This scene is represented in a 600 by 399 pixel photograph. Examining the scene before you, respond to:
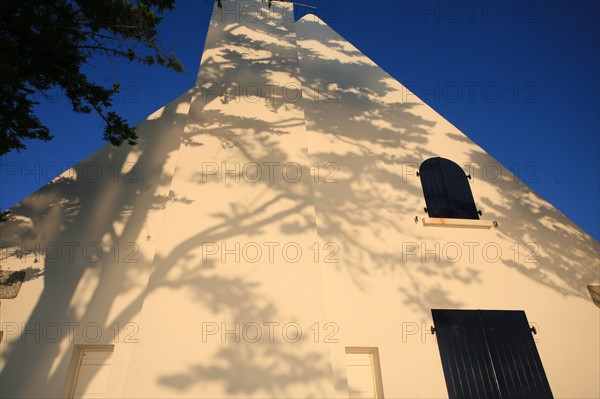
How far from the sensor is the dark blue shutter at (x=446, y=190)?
249 inches

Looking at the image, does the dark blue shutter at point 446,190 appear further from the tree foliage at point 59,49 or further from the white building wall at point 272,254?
the tree foliage at point 59,49

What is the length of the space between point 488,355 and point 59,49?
702 cm

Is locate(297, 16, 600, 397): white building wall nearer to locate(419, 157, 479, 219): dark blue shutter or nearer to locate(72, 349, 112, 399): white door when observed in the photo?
locate(419, 157, 479, 219): dark blue shutter

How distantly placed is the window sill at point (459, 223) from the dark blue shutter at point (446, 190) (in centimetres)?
18

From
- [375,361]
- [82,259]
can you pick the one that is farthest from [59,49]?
[375,361]

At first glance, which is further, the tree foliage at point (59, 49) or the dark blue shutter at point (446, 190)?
the dark blue shutter at point (446, 190)

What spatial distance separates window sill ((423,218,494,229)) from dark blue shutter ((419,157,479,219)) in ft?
0.57

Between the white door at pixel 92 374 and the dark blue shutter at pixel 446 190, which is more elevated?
the dark blue shutter at pixel 446 190

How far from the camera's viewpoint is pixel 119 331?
4.99 meters

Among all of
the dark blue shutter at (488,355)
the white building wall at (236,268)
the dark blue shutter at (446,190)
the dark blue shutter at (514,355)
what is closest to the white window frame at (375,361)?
the dark blue shutter at (488,355)

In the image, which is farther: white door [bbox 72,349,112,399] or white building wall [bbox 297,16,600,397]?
white building wall [bbox 297,16,600,397]

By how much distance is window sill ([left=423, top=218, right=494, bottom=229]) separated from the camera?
6.03 m

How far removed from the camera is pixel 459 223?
6078mm

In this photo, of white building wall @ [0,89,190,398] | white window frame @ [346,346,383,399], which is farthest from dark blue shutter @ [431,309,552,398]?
white building wall @ [0,89,190,398]
